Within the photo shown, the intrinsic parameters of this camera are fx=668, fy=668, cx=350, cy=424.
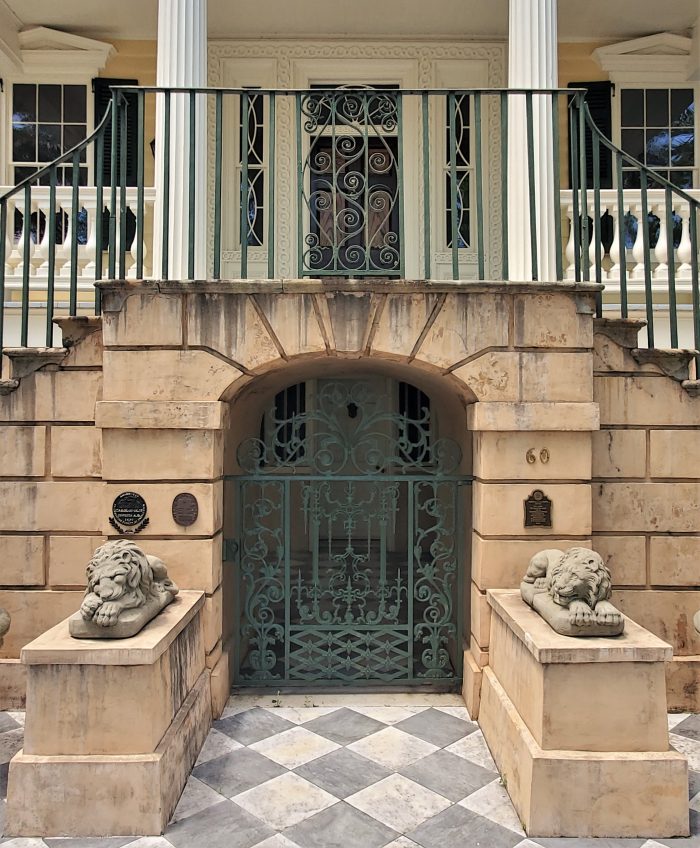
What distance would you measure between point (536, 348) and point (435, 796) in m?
3.16

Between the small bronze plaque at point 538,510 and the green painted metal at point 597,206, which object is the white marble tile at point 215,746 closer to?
the small bronze plaque at point 538,510

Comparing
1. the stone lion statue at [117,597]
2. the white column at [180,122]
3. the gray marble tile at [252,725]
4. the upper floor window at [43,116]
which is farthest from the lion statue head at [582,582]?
the upper floor window at [43,116]

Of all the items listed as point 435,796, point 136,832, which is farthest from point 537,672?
point 136,832

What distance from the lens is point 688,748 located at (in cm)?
475

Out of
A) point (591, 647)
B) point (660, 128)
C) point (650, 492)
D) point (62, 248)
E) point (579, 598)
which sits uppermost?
point (660, 128)

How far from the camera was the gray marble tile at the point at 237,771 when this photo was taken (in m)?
4.21

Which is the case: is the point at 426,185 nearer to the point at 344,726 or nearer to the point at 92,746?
the point at 344,726

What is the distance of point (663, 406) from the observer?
17.6ft

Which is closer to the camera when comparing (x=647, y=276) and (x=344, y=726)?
(x=344, y=726)

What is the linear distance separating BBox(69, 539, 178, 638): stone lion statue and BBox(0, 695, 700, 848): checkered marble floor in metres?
1.12

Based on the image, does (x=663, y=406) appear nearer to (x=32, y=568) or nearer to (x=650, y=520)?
(x=650, y=520)

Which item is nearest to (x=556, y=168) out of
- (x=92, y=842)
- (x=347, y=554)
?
(x=347, y=554)

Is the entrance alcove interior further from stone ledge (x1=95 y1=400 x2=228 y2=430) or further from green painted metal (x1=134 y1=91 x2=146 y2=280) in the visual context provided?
green painted metal (x1=134 y1=91 x2=146 y2=280)

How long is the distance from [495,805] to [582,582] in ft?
4.69
